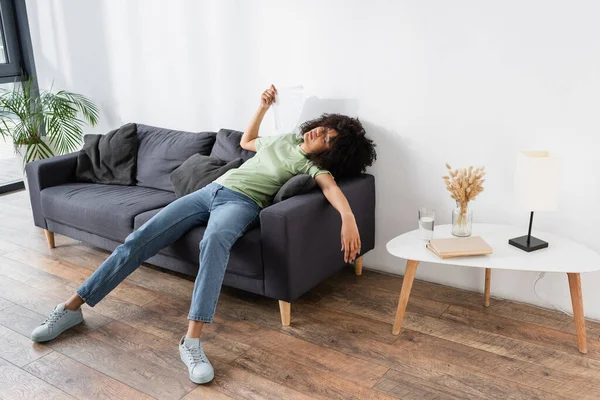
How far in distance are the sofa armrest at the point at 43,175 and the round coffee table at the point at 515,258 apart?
7.48 feet

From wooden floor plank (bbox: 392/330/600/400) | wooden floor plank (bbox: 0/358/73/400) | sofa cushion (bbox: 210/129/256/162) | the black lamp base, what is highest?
sofa cushion (bbox: 210/129/256/162)

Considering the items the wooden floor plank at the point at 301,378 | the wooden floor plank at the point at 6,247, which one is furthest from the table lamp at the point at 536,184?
the wooden floor plank at the point at 6,247

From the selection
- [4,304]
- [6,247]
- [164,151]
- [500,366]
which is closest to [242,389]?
[500,366]

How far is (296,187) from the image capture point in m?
2.63

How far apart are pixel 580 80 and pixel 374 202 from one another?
1.15 metres

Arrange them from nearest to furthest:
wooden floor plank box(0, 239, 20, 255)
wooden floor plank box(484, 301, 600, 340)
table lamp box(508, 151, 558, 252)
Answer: table lamp box(508, 151, 558, 252) < wooden floor plank box(484, 301, 600, 340) < wooden floor plank box(0, 239, 20, 255)

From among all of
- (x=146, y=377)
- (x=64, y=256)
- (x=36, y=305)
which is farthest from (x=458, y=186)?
(x=64, y=256)

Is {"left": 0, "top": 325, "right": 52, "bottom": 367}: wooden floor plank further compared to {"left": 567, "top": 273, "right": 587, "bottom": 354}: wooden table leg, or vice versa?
{"left": 0, "top": 325, "right": 52, "bottom": 367}: wooden floor plank

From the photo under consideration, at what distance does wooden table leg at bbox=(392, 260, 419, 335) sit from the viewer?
2455 mm

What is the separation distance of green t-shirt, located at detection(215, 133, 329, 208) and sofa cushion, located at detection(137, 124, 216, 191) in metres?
0.67

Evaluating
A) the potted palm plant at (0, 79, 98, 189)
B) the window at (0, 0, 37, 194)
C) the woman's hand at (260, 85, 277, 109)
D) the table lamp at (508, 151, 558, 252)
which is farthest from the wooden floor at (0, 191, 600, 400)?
the window at (0, 0, 37, 194)

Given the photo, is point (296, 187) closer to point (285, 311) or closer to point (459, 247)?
point (285, 311)

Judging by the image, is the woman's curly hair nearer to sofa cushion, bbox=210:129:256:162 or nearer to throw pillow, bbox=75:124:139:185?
sofa cushion, bbox=210:129:256:162

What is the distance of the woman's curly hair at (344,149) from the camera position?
279 cm
